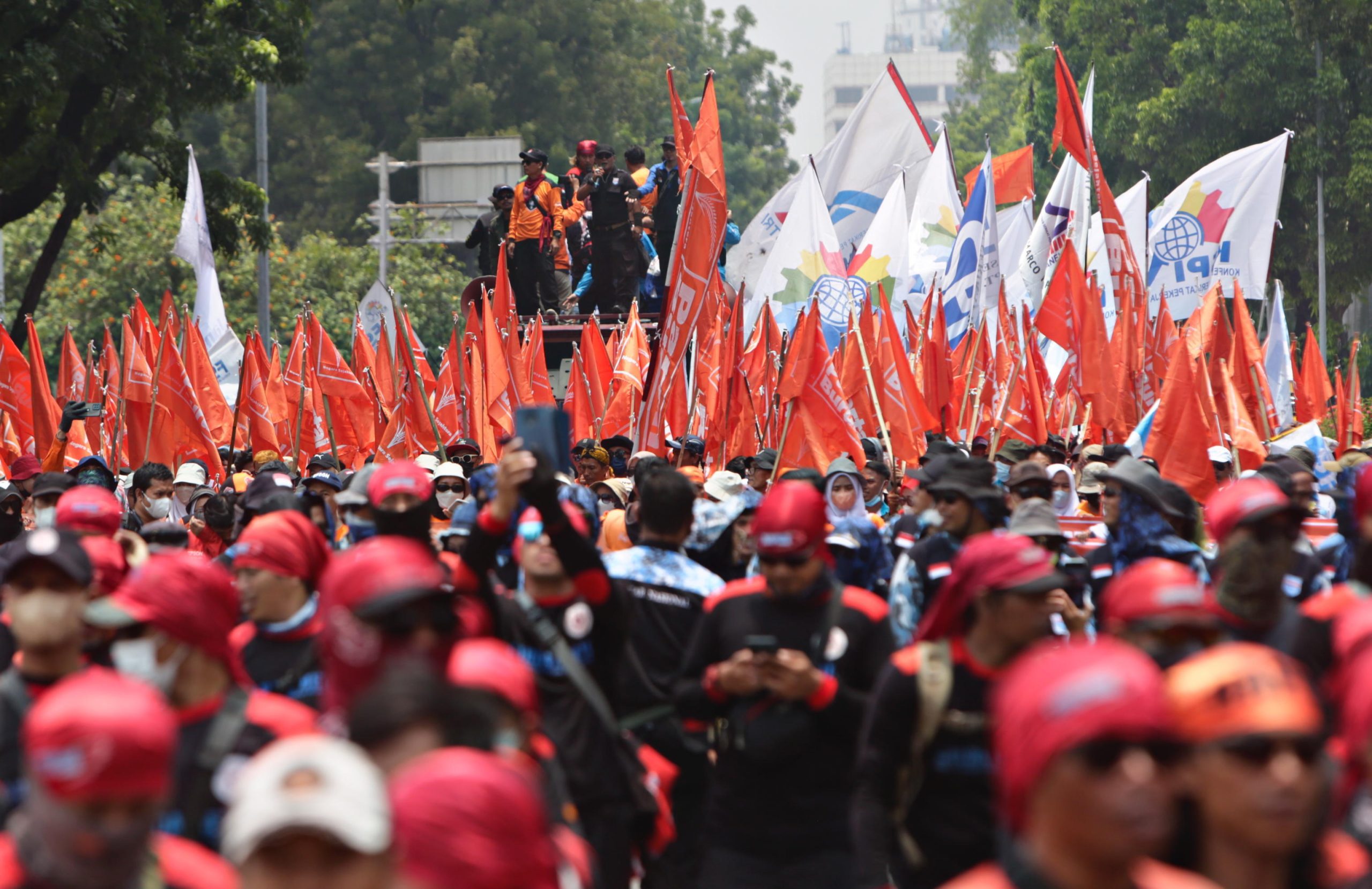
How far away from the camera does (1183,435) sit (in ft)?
38.2

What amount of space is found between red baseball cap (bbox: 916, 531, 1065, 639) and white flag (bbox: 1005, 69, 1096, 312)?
13599 mm

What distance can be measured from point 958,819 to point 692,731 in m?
1.27

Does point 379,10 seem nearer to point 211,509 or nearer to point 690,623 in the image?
point 211,509

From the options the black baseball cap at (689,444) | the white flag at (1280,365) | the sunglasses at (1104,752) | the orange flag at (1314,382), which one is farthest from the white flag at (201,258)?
the sunglasses at (1104,752)

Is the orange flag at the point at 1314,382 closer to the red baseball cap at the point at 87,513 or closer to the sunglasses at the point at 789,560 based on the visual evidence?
the red baseball cap at the point at 87,513

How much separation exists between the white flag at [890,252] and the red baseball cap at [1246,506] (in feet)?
44.3

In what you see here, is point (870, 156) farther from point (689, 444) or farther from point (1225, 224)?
point (689, 444)

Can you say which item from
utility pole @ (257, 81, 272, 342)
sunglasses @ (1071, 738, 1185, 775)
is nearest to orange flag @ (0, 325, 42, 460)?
utility pole @ (257, 81, 272, 342)

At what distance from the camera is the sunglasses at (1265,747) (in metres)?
2.77

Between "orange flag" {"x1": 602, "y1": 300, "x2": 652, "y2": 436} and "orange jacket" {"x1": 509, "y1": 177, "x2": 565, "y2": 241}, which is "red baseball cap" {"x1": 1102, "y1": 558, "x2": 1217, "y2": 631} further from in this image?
"orange jacket" {"x1": 509, "y1": 177, "x2": 565, "y2": 241}

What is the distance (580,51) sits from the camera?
170ft

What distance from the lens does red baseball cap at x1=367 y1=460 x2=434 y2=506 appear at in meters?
5.39

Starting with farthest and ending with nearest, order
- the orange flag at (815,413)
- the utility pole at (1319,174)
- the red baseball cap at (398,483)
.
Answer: the utility pole at (1319,174)
the orange flag at (815,413)
the red baseball cap at (398,483)

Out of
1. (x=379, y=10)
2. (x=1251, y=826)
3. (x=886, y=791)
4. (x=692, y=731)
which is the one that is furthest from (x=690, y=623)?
(x=379, y=10)
